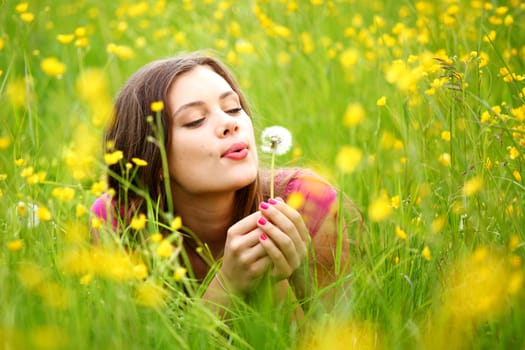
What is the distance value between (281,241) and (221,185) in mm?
260

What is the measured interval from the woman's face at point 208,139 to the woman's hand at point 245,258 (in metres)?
0.14

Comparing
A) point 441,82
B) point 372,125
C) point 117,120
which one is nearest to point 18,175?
point 117,120

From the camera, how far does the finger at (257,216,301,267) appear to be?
5.26ft

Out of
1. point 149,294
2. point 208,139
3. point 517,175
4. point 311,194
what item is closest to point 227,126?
point 208,139

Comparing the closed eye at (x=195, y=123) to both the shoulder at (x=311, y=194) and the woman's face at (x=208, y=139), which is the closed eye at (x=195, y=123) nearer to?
the woman's face at (x=208, y=139)

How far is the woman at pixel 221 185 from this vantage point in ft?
5.37

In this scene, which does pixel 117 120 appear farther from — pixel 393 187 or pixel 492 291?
pixel 492 291

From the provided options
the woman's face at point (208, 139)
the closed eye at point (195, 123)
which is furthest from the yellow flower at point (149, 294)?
the closed eye at point (195, 123)

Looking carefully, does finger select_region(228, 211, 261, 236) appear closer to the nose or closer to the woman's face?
the woman's face

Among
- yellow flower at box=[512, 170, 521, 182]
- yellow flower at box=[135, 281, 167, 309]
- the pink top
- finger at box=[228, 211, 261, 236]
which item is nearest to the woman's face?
finger at box=[228, 211, 261, 236]

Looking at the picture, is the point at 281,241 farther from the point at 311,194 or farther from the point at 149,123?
the point at 149,123

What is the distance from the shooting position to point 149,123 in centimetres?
202

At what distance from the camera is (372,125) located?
9.13 ft

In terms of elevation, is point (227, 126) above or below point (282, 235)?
above
